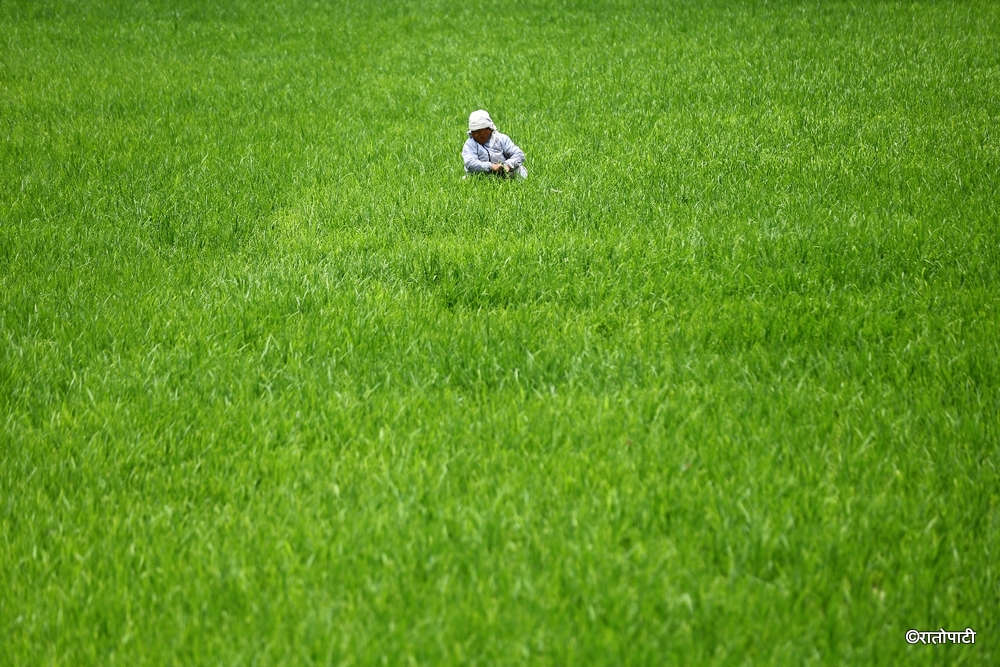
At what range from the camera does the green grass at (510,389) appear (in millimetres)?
2865

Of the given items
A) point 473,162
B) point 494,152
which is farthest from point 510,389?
point 494,152

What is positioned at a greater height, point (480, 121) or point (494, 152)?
point (480, 121)

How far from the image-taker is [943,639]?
271cm

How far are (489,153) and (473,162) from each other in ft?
0.69

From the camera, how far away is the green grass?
2865 millimetres

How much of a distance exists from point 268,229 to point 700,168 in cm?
370

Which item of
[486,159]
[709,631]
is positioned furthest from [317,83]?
[709,631]

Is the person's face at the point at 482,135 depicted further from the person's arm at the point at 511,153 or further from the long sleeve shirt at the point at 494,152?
the person's arm at the point at 511,153

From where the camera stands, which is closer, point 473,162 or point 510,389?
point 510,389

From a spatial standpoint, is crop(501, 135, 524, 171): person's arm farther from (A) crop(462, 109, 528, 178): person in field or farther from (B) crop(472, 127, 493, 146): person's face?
(B) crop(472, 127, 493, 146): person's face

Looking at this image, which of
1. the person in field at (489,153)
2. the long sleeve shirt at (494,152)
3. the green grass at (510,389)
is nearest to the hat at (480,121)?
the person in field at (489,153)

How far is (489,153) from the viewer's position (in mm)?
7973

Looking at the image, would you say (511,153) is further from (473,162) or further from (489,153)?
(473,162)

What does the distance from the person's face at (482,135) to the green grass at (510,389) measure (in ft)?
1.78
